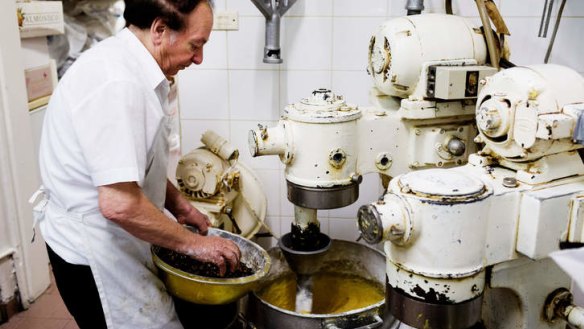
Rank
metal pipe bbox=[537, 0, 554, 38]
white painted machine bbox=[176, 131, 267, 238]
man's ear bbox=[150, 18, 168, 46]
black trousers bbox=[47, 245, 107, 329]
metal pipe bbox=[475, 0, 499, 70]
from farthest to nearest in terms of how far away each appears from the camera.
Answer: white painted machine bbox=[176, 131, 267, 238] < metal pipe bbox=[537, 0, 554, 38] < metal pipe bbox=[475, 0, 499, 70] < black trousers bbox=[47, 245, 107, 329] < man's ear bbox=[150, 18, 168, 46]

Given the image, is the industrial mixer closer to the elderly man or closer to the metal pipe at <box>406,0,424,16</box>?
the elderly man

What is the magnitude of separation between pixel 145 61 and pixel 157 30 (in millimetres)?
86

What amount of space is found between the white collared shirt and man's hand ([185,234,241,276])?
0.81 feet

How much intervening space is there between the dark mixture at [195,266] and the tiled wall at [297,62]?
86 cm

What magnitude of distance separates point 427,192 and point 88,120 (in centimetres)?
79

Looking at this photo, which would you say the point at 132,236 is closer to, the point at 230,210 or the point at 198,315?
the point at 198,315

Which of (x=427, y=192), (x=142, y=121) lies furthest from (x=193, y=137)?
(x=427, y=192)

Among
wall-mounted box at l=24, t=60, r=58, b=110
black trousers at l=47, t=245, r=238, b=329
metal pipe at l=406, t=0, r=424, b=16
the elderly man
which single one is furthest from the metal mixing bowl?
wall-mounted box at l=24, t=60, r=58, b=110

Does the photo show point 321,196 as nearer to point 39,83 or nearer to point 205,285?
point 205,285

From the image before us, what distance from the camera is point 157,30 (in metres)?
1.36

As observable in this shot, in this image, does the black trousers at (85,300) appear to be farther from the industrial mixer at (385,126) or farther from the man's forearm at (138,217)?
the man's forearm at (138,217)

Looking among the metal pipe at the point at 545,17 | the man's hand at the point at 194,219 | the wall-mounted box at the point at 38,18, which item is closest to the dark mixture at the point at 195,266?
the man's hand at the point at 194,219

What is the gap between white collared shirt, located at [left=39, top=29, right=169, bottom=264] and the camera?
1227 millimetres

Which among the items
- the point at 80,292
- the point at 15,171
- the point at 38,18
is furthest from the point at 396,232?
the point at 38,18
